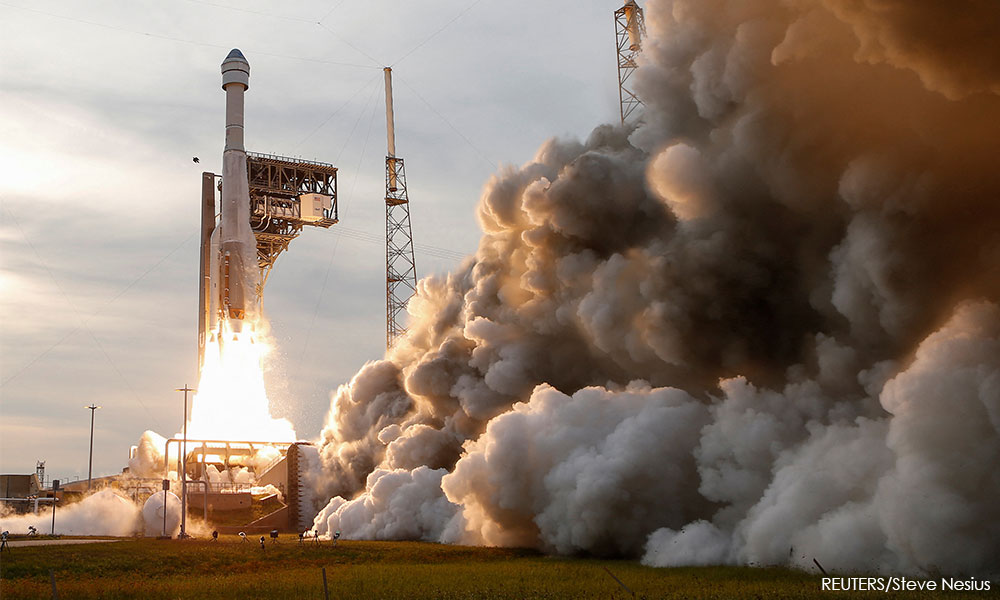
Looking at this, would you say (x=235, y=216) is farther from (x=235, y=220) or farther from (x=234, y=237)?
(x=234, y=237)

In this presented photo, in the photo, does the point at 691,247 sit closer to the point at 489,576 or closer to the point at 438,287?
the point at 489,576

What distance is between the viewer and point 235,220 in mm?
95375

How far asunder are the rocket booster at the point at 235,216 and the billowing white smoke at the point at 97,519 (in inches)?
804

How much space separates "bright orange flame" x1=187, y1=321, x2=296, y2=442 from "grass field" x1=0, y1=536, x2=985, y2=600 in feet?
127

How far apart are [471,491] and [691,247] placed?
1617 centimetres

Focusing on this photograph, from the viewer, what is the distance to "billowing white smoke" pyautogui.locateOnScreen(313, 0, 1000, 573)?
3419cm

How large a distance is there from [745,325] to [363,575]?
20276 mm

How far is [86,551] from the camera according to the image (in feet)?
171

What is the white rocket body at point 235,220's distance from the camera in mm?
93938

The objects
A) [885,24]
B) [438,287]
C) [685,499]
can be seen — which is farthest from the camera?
[438,287]

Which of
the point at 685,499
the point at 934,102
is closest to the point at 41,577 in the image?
the point at 685,499

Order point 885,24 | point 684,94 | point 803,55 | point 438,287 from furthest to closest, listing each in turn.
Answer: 1. point 438,287
2. point 684,94
3. point 803,55
4. point 885,24

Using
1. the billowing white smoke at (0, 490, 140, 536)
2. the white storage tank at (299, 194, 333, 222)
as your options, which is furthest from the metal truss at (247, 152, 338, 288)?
the billowing white smoke at (0, 490, 140, 536)

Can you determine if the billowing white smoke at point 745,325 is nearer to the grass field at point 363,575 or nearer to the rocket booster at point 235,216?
the grass field at point 363,575
